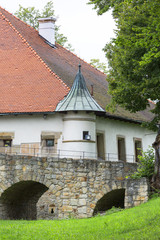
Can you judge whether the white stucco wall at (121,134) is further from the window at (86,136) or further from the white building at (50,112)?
the window at (86,136)

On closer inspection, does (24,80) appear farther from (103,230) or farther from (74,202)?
(103,230)

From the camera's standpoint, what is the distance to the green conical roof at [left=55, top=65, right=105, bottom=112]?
17.5 meters

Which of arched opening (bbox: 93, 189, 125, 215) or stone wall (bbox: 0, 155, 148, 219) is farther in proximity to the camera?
arched opening (bbox: 93, 189, 125, 215)

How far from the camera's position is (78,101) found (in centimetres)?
1778

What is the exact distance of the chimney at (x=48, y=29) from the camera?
25.3 metres

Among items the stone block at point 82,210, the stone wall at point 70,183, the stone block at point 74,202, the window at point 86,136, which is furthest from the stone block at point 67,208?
the window at point 86,136

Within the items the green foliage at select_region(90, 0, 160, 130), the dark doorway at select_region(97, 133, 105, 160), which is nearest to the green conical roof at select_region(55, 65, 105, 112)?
Result: the green foliage at select_region(90, 0, 160, 130)

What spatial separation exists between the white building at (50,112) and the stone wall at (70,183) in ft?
6.11

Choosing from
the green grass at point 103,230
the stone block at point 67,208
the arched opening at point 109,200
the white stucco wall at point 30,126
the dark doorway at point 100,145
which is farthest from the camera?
the dark doorway at point 100,145

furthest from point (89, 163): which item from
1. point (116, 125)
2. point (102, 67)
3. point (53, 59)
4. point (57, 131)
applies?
point (102, 67)

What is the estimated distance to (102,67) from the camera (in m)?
34.2

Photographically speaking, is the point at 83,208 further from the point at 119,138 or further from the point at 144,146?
the point at 144,146

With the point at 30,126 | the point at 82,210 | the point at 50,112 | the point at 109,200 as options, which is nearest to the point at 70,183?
the point at 82,210

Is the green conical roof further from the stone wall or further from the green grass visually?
the green grass
